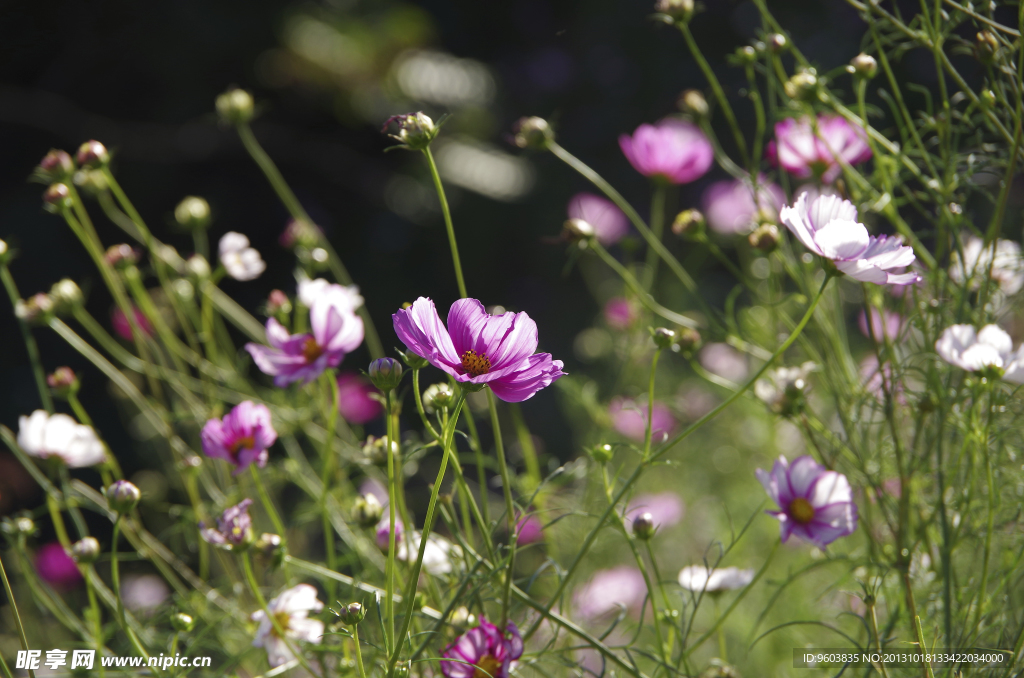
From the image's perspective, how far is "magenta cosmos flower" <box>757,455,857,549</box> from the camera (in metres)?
0.47

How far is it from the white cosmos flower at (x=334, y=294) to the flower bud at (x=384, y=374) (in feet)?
0.41

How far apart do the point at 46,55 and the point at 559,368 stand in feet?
6.20

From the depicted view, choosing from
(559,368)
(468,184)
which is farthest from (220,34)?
(559,368)

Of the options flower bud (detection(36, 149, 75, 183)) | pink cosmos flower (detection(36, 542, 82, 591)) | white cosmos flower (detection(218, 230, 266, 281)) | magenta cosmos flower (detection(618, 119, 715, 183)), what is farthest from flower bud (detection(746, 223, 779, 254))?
pink cosmos flower (detection(36, 542, 82, 591))

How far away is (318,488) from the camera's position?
0.75 m

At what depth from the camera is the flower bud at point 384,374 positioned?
0.41 m

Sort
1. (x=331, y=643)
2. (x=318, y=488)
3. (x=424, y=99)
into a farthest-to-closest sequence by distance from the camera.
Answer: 1. (x=424, y=99)
2. (x=318, y=488)
3. (x=331, y=643)

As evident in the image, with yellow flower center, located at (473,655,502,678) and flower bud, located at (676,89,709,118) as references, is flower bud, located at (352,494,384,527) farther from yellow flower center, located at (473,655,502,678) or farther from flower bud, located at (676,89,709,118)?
flower bud, located at (676,89,709,118)

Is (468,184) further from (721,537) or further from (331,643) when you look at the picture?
(331,643)

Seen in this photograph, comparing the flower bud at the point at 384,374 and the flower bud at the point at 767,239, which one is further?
the flower bud at the point at 767,239

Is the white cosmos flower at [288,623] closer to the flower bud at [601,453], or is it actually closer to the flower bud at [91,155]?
the flower bud at [601,453]

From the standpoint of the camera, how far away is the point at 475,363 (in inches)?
17.1

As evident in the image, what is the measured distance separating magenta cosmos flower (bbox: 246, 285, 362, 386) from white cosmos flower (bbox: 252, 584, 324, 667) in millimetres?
143

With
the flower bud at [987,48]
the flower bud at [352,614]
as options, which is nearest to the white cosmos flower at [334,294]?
the flower bud at [352,614]
